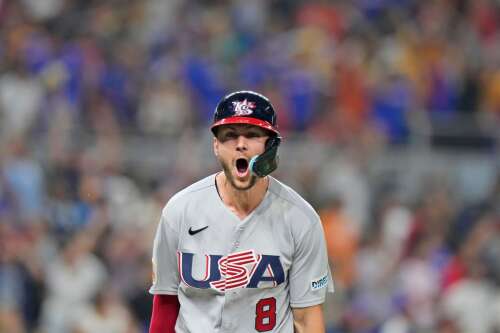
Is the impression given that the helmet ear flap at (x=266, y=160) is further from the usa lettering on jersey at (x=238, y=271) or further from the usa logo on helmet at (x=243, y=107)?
the usa lettering on jersey at (x=238, y=271)

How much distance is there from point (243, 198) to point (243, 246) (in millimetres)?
206

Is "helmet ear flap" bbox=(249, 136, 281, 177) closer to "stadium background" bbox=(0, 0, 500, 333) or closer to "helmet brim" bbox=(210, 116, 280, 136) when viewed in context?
"helmet brim" bbox=(210, 116, 280, 136)

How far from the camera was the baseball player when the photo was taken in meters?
4.83

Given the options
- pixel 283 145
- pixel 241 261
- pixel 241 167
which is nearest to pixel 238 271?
pixel 241 261

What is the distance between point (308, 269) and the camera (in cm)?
495

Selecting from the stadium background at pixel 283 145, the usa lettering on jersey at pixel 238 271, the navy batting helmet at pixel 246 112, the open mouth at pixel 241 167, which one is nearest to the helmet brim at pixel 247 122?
the navy batting helmet at pixel 246 112

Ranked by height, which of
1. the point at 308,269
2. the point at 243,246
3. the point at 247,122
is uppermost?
the point at 247,122

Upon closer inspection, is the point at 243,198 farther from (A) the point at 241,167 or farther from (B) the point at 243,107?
(B) the point at 243,107

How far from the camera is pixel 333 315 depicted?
9.44 m

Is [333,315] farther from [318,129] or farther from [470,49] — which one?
[470,49]

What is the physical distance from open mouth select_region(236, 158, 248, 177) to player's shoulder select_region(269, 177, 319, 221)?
0.28 metres

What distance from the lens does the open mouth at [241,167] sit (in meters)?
4.81

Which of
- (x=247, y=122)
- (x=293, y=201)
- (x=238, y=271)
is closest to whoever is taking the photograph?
(x=247, y=122)

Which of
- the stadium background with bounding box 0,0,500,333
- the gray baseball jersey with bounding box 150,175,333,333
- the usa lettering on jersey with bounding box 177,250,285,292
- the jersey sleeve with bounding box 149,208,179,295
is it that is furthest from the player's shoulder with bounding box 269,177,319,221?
the stadium background with bounding box 0,0,500,333
